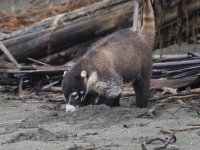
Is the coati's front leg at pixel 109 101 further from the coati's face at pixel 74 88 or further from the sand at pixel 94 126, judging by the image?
the coati's face at pixel 74 88

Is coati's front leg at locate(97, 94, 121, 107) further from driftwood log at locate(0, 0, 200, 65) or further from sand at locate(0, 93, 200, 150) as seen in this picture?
driftwood log at locate(0, 0, 200, 65)

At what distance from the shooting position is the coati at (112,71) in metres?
8.72

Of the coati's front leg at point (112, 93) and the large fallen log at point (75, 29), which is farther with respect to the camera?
the large fallen log at point (75, 29)

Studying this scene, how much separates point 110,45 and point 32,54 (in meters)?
3.45

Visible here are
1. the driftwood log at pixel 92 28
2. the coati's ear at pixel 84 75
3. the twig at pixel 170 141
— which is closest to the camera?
the twig at pixel 170 141

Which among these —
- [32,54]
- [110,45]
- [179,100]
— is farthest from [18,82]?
[179,100]

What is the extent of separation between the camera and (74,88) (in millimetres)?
8680

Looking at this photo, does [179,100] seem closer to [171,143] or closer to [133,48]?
[133,48]

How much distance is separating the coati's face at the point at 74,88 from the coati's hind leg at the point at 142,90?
87cm

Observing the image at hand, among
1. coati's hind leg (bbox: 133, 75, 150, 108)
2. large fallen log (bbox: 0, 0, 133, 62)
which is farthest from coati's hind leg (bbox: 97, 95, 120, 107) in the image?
large fallen log (bbox: 0, 0, 133, 62)

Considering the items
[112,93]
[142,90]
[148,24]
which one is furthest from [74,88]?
[148,24]

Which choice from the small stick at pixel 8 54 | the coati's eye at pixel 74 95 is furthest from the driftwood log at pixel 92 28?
the coati's eye at pixel 74 95

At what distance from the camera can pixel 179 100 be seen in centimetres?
915

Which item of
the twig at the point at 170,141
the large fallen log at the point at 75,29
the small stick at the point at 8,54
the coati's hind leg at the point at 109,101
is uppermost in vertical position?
the large fallen log at the point at 75,29
